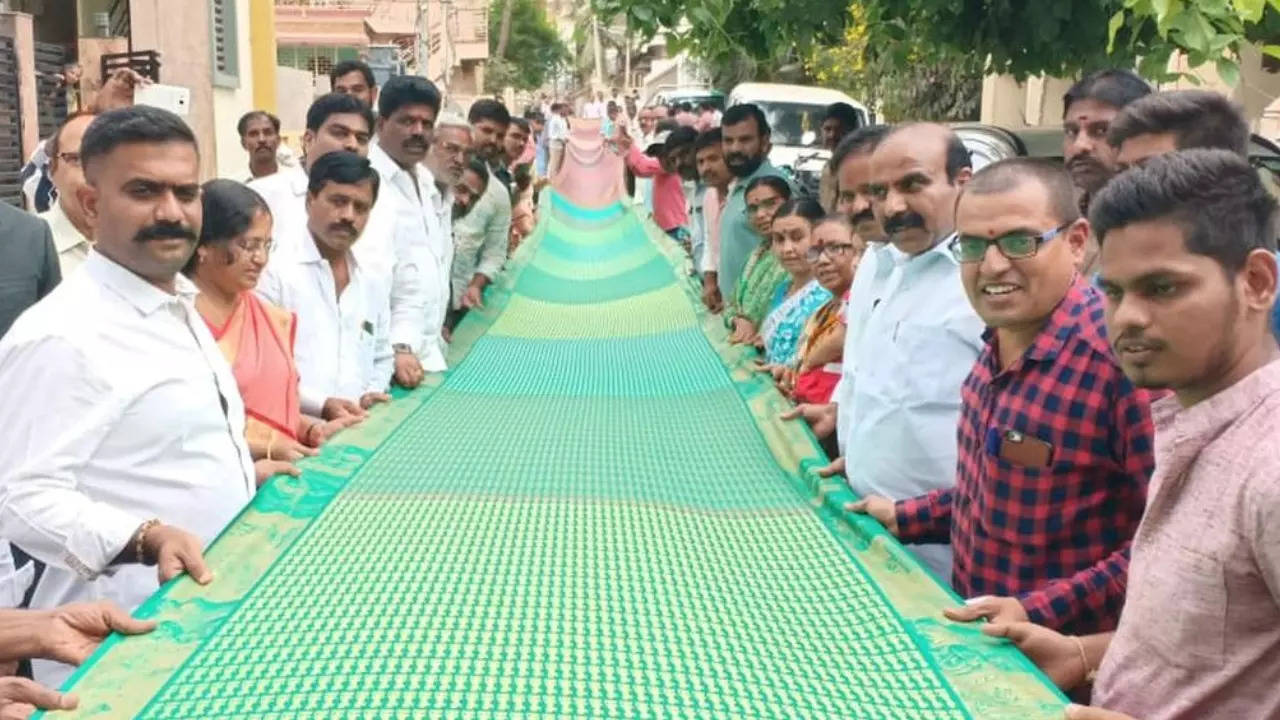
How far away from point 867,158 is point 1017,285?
1.29 metres

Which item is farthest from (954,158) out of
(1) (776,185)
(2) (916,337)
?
(1) (776,185)

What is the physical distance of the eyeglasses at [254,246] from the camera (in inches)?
114

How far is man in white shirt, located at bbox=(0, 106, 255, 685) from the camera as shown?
2.06 m

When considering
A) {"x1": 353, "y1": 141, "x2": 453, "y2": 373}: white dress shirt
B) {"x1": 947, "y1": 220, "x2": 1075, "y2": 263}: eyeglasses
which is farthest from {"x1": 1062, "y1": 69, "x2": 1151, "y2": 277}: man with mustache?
{"x1": 353, "y1": 141, "x2": 453, "y2": 373}: white dress shirt

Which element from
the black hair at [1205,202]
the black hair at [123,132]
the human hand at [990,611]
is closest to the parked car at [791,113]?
the black hair at [123,132]

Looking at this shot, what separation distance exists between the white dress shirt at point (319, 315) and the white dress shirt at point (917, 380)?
1556mm

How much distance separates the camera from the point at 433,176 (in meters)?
5.27

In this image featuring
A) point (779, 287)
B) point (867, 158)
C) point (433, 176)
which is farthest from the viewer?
point (433, 176)

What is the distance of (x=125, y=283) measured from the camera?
7.41ft

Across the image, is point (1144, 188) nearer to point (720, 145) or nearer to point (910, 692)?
point (910, 692)

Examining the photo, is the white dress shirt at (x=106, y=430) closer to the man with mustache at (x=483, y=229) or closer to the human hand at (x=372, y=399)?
the human hand at (x=372, y=399)

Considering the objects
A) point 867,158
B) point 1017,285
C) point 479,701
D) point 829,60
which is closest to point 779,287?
point 867,158

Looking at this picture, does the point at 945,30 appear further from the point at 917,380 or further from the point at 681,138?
the point at 681,138

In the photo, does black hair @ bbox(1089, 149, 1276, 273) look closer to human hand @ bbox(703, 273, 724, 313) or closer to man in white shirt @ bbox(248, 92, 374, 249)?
man in white shirt @ bbox(248, 92, 374, 249)
